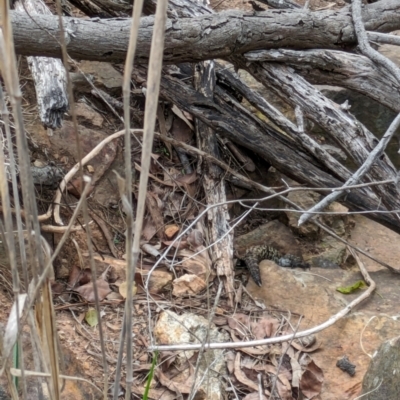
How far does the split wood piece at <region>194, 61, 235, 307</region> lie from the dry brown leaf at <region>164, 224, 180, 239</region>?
196 mm

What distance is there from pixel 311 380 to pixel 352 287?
0.76 m

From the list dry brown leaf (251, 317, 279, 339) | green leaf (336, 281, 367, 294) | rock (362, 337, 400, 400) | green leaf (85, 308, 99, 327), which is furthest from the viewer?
green leaf (336, 281, 367, 294)

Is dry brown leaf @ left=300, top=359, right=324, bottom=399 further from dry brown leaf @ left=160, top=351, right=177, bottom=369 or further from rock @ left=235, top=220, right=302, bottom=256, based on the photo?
rock @ left=235, top=220, right=302, bottom=256

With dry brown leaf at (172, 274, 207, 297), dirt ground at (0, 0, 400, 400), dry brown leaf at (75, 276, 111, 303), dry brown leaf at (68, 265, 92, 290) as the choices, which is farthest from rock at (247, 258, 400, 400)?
dry brown leaf at (68, 265, 92, 290)

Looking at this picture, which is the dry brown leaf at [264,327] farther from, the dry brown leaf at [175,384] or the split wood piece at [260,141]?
the split wood piece at [260,141]

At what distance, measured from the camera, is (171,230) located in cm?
336

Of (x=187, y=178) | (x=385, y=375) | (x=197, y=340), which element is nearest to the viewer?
(x=385, y=375)

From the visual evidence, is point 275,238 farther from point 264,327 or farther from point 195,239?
point 264,327

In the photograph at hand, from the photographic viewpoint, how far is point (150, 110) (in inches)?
34.3

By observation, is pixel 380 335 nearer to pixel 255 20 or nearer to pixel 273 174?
pixel 273 174

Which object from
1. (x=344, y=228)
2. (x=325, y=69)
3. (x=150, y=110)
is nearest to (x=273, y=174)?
(x=344, y=228)

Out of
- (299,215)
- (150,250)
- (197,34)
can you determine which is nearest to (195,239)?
(150,250)

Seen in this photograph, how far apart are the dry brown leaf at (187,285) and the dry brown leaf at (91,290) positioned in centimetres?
36

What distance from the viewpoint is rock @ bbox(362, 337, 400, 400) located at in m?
2.18
